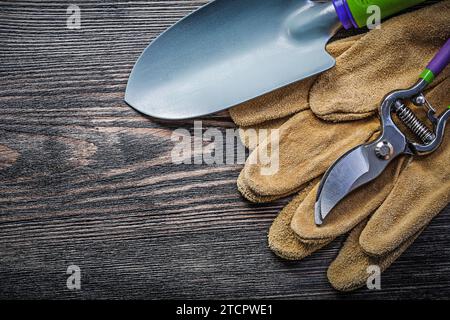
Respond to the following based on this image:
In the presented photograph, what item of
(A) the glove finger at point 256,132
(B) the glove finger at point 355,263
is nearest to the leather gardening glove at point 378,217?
(B) the glove finger at point 355,263

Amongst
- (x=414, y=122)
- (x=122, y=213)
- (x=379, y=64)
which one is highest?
(x=379, y=64)

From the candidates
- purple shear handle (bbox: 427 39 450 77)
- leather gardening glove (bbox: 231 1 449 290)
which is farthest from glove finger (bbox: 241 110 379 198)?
purple shear handle (bbox: 427 39 450 77)

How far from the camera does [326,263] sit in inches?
34.1

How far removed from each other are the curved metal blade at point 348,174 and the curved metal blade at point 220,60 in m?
0.15

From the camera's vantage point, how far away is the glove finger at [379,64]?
0.82 m

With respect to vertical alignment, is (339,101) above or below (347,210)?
above

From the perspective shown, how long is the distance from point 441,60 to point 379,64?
0.09m

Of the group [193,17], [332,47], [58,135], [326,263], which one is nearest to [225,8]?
[193,17]

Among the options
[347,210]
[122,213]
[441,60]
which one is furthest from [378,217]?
[122,213]

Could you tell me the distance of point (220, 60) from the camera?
2.78 feet

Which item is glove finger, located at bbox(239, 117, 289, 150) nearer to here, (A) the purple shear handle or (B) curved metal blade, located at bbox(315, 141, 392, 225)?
(B) curved metal blade, located at bbox(315, 141, 392, 225)

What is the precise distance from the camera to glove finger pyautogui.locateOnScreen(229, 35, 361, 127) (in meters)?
0.84

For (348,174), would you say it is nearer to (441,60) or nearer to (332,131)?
(332,131)
